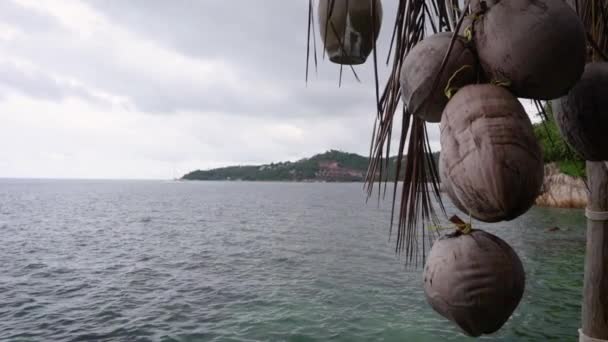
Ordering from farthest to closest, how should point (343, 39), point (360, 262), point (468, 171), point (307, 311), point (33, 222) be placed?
point (33, 222)
point (360, 262)
point (307, 311)
point (343, 39)
point (468, 171)

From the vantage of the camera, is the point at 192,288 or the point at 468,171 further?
the point at 192,288

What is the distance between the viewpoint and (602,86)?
1032mm

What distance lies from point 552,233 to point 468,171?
105 feet

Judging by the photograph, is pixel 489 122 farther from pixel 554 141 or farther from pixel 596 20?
Result: pixel 554 141

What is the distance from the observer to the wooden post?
2.55 m

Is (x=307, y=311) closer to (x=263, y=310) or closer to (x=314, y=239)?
(x=263, y=310)

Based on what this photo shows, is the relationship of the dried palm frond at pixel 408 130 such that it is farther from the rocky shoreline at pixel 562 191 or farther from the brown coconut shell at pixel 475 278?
the rocky shoreline at pixel 562 191

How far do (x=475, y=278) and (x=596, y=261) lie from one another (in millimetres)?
2396

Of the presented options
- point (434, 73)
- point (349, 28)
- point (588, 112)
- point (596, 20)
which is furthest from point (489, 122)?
point (596, 20)

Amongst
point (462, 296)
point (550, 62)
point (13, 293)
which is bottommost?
point (13, 293)

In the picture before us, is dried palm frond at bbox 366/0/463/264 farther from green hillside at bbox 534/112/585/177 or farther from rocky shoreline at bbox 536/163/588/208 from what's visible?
rocky shoreline at bbox 536/163/588/208

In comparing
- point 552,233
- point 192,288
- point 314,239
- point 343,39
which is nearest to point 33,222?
point 314,239

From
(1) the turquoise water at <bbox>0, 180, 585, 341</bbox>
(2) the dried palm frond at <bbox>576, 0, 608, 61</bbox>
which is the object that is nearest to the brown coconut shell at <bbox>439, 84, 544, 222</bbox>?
(2) the dried palm frond at <bbox>576, 0, 608, 61</bbox>

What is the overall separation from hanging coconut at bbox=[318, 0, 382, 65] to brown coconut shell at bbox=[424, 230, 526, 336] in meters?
0.73
